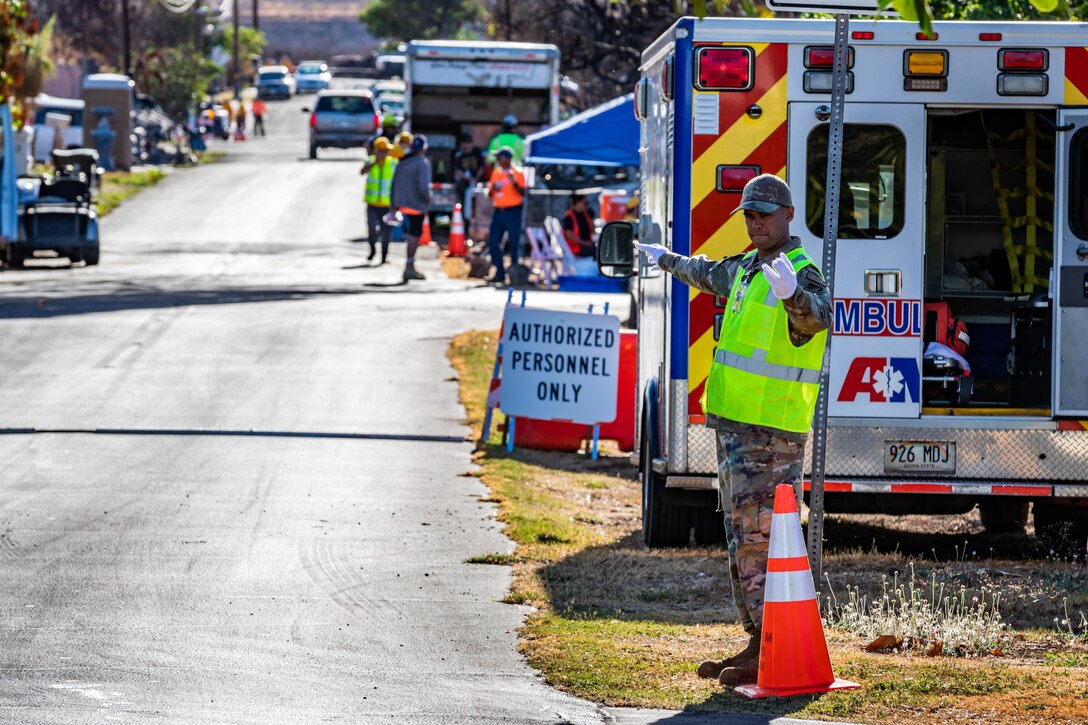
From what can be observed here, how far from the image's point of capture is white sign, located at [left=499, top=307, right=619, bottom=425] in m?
13.1

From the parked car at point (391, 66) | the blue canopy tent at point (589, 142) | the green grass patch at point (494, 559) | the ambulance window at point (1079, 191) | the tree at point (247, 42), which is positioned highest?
the tree at point (247, 42)

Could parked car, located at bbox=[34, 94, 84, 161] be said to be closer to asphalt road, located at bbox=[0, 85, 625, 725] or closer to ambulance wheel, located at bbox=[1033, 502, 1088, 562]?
asphalt road, located at bbox=[0, 85, 625, 725]

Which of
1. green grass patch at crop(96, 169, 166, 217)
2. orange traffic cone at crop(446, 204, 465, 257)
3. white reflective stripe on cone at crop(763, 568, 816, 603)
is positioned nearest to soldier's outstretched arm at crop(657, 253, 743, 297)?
white reflective stripe on cone at crop(763, 568, 816, 603)

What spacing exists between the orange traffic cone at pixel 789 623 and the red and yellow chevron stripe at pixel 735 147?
2.58 meters

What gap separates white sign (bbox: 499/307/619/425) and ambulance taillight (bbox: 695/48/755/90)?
4.52 m

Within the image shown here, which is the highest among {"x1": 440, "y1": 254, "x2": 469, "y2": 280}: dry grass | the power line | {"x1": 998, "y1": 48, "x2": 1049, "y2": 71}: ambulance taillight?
the power line

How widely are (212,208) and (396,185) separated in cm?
1321

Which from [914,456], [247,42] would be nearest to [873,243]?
[914,456]

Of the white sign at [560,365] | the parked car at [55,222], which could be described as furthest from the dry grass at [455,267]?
the white sign at [560,365]

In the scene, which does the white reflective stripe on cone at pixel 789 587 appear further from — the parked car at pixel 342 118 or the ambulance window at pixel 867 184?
the parked car at pixel 342 118

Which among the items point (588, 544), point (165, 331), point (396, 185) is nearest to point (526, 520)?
point (588, 544)

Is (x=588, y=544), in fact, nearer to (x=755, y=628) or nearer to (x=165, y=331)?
(x=755, y=628)

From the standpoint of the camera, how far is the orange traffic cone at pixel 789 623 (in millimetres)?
6285

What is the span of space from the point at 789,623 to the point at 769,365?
2.90ft
